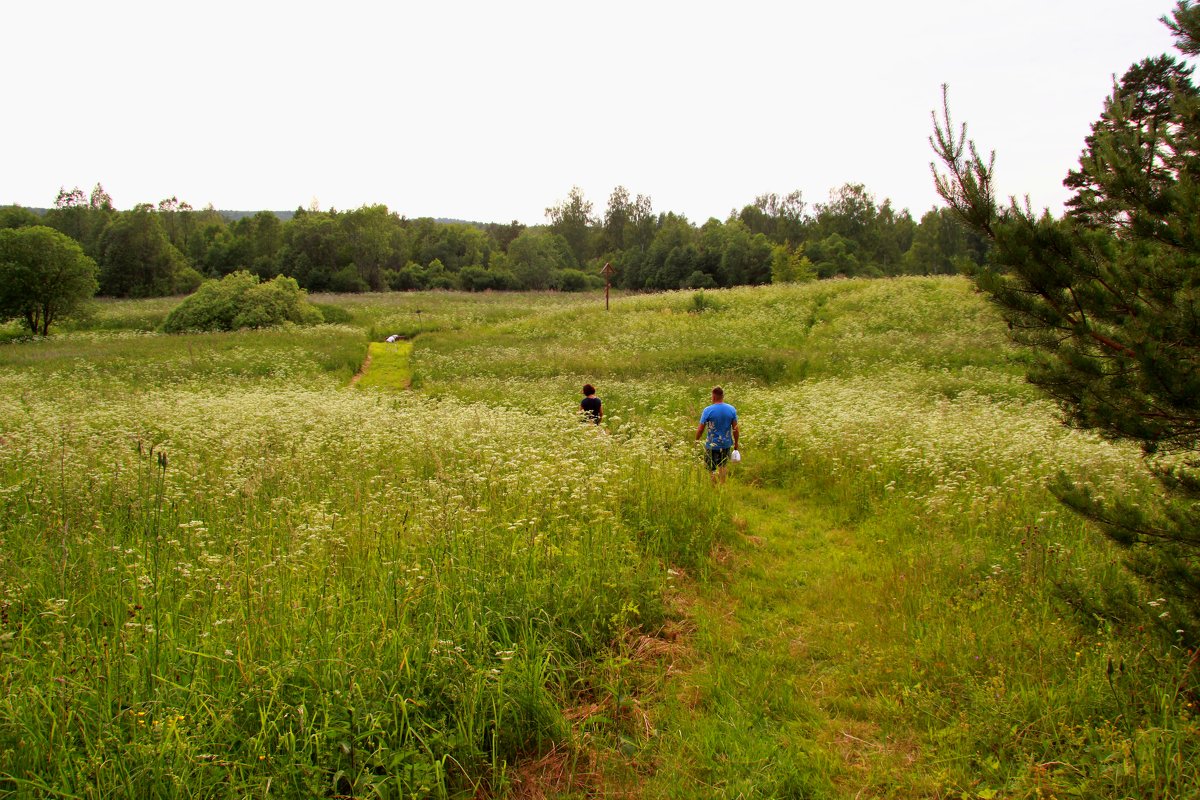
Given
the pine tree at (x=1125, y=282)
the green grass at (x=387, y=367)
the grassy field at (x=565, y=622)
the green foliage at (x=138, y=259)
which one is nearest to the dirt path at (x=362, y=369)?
the green grass at (x=387, y=367)

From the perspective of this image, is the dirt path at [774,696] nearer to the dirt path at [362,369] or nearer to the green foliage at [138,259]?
the dirt path at [362,369]

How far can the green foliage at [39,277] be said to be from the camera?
39531mm

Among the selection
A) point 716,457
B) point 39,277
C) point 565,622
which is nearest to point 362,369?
point 716,457

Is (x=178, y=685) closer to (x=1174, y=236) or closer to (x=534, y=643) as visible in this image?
(x=534, y=643)

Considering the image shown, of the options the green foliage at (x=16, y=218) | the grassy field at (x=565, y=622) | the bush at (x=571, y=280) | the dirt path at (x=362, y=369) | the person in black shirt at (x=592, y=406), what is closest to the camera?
the grassy field at (x=565, y=622)

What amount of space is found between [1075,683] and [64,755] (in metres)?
5.53

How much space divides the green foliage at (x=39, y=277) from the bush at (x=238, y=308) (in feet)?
25.8

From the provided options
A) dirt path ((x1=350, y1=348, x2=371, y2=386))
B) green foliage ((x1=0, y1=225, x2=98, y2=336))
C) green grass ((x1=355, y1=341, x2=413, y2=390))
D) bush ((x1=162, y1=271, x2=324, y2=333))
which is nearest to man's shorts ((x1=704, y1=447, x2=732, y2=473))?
green grass ((x1=355, y1=341, x2=413, y2=390))

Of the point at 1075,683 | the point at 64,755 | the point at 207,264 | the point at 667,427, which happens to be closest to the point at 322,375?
the point at 667,427

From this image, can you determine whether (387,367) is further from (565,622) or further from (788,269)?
(788,269)

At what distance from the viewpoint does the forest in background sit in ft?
245

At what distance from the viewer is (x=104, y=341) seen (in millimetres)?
32656

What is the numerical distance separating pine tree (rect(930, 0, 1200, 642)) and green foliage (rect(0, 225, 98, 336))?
51814 millimetres

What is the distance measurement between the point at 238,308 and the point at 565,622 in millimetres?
40396
